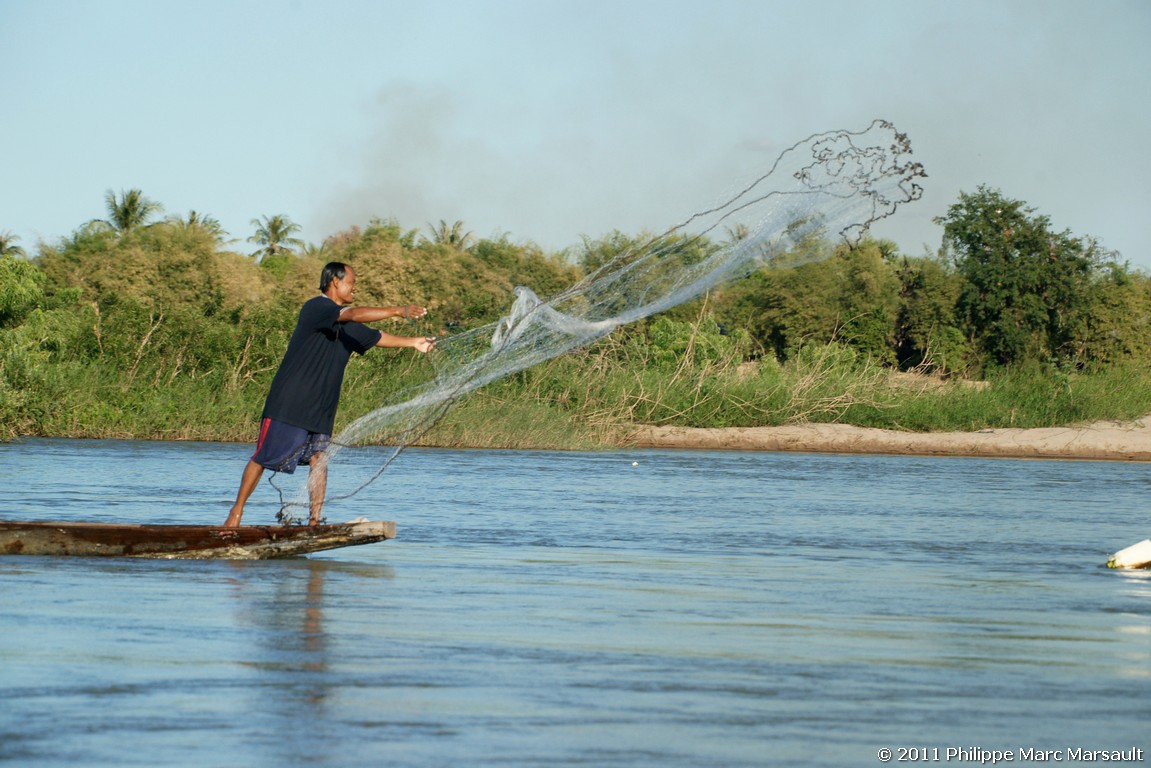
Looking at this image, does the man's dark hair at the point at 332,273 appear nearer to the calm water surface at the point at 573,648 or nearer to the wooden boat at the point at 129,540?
the wooden boat at the point at 129,540

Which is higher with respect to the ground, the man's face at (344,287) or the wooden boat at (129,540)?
the man's face at (344,287)

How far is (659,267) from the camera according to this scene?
36.1 feet

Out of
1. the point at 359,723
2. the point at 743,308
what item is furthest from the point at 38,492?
the point at 743,308

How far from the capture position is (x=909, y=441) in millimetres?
44469

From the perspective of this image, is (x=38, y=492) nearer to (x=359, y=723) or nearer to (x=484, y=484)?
(x=484, y=484)

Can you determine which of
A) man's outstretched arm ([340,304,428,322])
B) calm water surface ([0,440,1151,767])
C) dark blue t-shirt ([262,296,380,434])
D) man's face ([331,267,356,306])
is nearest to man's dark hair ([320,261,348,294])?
man's face ([331,267,356,306])

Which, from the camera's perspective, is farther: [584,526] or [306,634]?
[584,526]

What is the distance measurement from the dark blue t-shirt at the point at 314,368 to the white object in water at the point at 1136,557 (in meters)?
5.62

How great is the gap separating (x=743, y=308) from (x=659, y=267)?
49671 millimetres

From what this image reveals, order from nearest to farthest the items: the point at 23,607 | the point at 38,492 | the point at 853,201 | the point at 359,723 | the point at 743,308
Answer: the point at 359,723
the point at 23,607
the point at 853,201
the point at 38,492
the point at 743,308

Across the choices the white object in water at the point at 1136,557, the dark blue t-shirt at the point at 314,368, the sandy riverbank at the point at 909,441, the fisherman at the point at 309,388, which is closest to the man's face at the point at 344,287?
the fisherman at the point at 309,388

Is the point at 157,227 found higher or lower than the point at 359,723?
higher

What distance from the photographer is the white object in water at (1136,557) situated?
11.7 m

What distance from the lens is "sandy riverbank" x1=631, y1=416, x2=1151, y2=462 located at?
43.5 m
